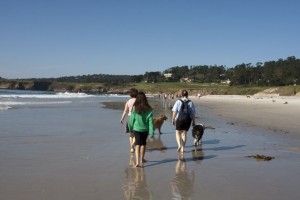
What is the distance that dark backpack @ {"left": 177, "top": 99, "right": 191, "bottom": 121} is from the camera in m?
9.77

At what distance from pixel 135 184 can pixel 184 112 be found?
12.3 feet

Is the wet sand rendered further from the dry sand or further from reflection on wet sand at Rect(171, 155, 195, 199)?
the dry sand

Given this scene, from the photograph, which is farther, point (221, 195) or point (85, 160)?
point (85, 160)

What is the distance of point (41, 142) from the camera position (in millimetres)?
11375

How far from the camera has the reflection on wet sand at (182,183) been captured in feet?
19.3

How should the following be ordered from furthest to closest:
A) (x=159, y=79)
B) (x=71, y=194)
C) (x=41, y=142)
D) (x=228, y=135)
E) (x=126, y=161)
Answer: (x=159, y=79)
(x=228, y=135)
(x=41, y=142)
(x=126, y=161)
(x=71, y=194)

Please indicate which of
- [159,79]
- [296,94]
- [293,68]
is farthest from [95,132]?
[159,79]

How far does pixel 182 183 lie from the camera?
659cm

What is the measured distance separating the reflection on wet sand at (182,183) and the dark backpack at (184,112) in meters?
1.85

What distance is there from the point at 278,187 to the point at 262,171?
49.3 inches

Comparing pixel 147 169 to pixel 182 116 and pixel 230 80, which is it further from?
pixel 230 80

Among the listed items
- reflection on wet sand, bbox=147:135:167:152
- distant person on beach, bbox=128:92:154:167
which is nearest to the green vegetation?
reflection on wet sand, bbox=147:135:167:152

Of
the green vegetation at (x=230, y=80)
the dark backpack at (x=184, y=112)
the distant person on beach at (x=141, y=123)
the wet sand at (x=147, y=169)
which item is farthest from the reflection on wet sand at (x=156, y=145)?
the green vegetation at (x=230, y=80)

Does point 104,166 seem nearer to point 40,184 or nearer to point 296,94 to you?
point 40,184
